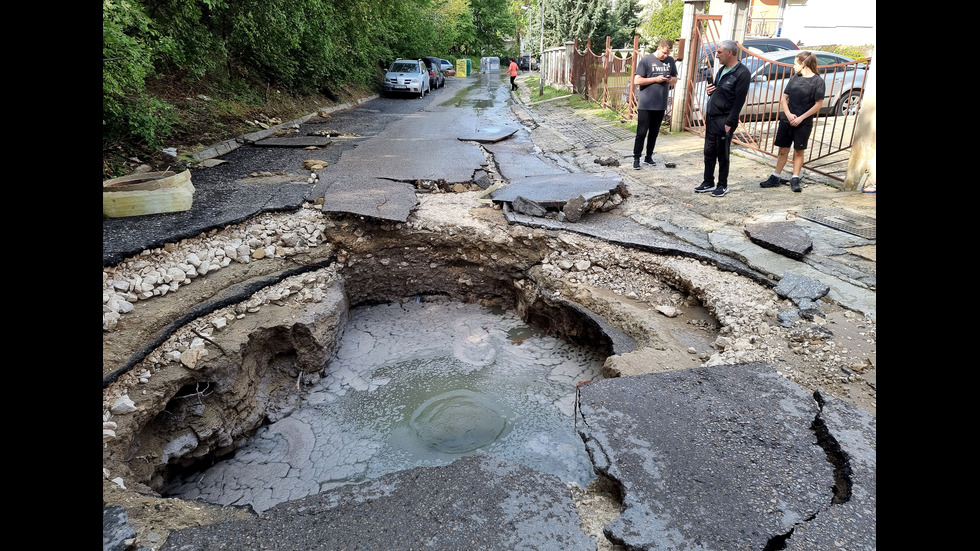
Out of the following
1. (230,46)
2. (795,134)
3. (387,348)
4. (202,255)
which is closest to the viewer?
(202,255)

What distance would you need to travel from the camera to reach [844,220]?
17.8ft

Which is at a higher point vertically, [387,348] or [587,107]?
[587,107]

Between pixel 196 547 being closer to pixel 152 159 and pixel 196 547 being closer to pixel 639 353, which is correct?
pixel 639 353

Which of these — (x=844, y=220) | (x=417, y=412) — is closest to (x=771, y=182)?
(x=844, y=220)

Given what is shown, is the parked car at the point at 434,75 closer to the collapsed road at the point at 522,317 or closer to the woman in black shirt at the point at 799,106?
the collapsed road at the point at 522,317

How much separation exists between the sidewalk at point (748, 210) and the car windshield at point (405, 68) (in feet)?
52.6

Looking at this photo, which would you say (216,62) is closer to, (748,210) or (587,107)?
(587,107)

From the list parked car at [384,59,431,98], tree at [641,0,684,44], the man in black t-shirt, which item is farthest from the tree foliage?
tree at [641,0,684,44]

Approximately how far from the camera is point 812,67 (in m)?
6.33

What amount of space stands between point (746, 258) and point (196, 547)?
433cm

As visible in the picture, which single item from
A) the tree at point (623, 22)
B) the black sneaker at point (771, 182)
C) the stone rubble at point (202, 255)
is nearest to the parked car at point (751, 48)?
the black sneaker at point (771, 182)

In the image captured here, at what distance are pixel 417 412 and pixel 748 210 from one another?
421 centimetres

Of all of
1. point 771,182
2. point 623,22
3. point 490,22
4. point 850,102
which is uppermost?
point 490,22
